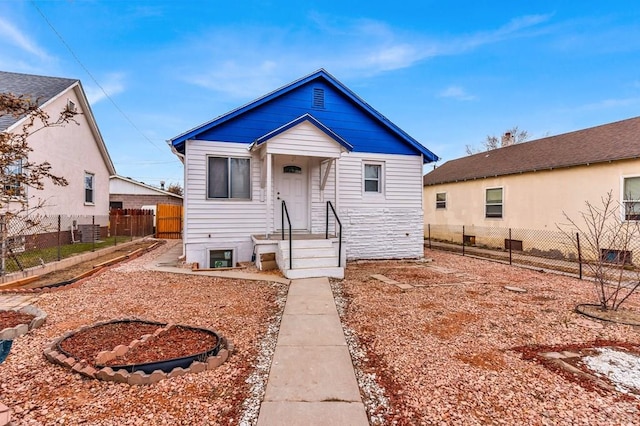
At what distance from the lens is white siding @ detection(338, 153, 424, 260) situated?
9.98 meters

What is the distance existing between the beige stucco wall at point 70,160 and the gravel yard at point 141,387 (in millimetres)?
7214

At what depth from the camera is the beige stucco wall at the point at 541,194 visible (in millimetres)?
10102

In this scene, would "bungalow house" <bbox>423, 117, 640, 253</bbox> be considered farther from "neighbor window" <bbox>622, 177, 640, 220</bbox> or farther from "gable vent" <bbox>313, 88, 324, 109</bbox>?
"gable vent" <bbox>313, 88, 324, 109</bbox>

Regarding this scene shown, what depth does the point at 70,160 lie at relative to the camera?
42.0 ft

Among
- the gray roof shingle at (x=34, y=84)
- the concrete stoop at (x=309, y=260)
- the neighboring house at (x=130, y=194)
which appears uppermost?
the gray roof shingle at (x=34, y=84)

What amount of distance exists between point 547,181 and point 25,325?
1483 cm

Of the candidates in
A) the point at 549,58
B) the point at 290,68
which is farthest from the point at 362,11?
the point at 549,58

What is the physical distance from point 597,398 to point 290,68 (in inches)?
647

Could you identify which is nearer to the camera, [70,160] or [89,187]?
[70,160]

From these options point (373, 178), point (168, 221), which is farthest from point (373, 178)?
point (168, 221)

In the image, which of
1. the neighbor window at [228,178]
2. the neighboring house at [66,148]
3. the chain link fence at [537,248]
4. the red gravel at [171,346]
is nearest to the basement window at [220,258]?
the neighbor window at [228,178]

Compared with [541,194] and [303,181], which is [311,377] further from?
[541,194]

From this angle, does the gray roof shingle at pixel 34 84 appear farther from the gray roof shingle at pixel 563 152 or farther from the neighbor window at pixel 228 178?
the gray roof shingle at pixel 563 152

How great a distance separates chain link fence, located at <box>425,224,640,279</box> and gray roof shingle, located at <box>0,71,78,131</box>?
649 inches
